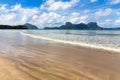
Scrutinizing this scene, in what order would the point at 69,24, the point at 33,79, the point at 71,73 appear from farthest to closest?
the point at 69,24, the point at 71,73, the point at 33,79

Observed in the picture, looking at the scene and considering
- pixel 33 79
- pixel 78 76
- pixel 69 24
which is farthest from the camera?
pixel 69 24

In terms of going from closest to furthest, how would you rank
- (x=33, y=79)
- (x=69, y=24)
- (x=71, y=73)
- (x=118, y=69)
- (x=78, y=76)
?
(x=33, y=79) → (x=78, y=76) → (x=71, y=73) → (x=118, y=69) → (x=69, y=24)

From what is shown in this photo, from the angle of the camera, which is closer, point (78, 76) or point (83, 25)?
point (78, 76)

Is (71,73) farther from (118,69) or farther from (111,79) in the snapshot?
(118,69)

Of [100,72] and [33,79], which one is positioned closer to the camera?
[33,79]

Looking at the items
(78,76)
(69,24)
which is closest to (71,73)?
(78,76)

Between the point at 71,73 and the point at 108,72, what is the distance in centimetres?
121

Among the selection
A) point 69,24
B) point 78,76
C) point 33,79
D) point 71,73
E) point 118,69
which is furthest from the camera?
point 69,24

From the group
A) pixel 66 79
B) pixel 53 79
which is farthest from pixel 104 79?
pixel 53 79

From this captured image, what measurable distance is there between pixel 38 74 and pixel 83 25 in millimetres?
140694

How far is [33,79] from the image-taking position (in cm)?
463

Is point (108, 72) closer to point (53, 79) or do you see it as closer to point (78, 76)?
point (78, 76)

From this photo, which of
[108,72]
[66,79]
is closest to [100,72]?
[108,72]

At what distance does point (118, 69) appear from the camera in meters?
6.15
